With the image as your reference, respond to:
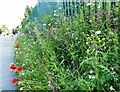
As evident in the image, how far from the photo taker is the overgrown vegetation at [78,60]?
94.0 inches

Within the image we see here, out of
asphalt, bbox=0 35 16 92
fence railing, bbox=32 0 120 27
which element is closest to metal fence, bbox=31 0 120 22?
fence railing, bbox=32 0 120 27

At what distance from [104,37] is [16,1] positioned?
9.82 metres

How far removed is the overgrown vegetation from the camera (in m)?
2.39

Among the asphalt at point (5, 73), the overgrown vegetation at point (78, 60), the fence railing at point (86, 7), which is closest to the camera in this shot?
the overgrown vegetation at point (78, 60)

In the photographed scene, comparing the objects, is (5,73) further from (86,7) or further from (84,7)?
(86,7)

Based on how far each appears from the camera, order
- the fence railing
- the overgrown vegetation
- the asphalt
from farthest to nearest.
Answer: the asphalt < the fence railing < the overgrown vegetation

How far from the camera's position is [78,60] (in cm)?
291

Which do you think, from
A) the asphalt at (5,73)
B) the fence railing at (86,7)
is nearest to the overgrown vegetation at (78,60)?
the fence railing at (86,7)

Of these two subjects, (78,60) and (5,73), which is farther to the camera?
(5,73)

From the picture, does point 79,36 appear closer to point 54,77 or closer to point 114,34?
point 114,34

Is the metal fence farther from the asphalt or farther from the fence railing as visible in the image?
the asphalt

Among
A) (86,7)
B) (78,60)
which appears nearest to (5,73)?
(86,7)

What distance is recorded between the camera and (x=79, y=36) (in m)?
3.22

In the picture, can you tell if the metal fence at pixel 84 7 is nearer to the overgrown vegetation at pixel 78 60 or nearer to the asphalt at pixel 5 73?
the overgrown vegetation at pixel 78 60
